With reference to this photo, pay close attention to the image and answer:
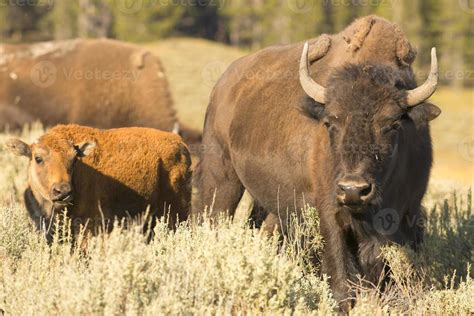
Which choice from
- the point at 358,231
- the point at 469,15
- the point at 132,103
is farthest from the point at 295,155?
the point at 469,15

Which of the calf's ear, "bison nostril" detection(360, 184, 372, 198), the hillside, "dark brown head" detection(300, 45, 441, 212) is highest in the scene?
"dark brown head" detection(300, 45, 441, 212)

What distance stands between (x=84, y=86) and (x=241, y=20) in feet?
193

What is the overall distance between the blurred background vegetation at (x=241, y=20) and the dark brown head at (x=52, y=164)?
44.1 m

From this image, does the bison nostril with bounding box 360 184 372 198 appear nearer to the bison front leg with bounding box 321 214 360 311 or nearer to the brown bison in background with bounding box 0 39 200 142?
the bison front leg with bounding box 321 214 360 311

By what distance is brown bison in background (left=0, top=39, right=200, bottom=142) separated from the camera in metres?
16.3

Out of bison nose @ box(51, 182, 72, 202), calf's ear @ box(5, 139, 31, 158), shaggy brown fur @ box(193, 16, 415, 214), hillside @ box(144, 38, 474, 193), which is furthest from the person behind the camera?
hillside @ box(144, 38, 474, 193)

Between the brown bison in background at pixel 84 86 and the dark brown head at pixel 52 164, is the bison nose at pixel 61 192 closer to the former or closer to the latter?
the dark brown head at pixel 52 164

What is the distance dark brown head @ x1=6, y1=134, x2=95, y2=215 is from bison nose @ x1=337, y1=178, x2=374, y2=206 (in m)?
→ 2.78

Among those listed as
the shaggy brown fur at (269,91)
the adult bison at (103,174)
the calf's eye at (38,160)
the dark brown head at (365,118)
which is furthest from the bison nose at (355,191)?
the calf's eye at (38,160)

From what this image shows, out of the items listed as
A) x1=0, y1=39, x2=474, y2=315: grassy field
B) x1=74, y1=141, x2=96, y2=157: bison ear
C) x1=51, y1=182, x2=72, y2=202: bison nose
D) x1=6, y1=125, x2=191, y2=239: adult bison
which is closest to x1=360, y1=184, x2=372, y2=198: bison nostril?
x1=0, y1=39, x2=474, y2=315: grassy field

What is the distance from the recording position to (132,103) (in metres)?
16.3

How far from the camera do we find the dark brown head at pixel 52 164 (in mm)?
7711

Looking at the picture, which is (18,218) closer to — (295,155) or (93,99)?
(295,155)

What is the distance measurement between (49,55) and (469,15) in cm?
5795
